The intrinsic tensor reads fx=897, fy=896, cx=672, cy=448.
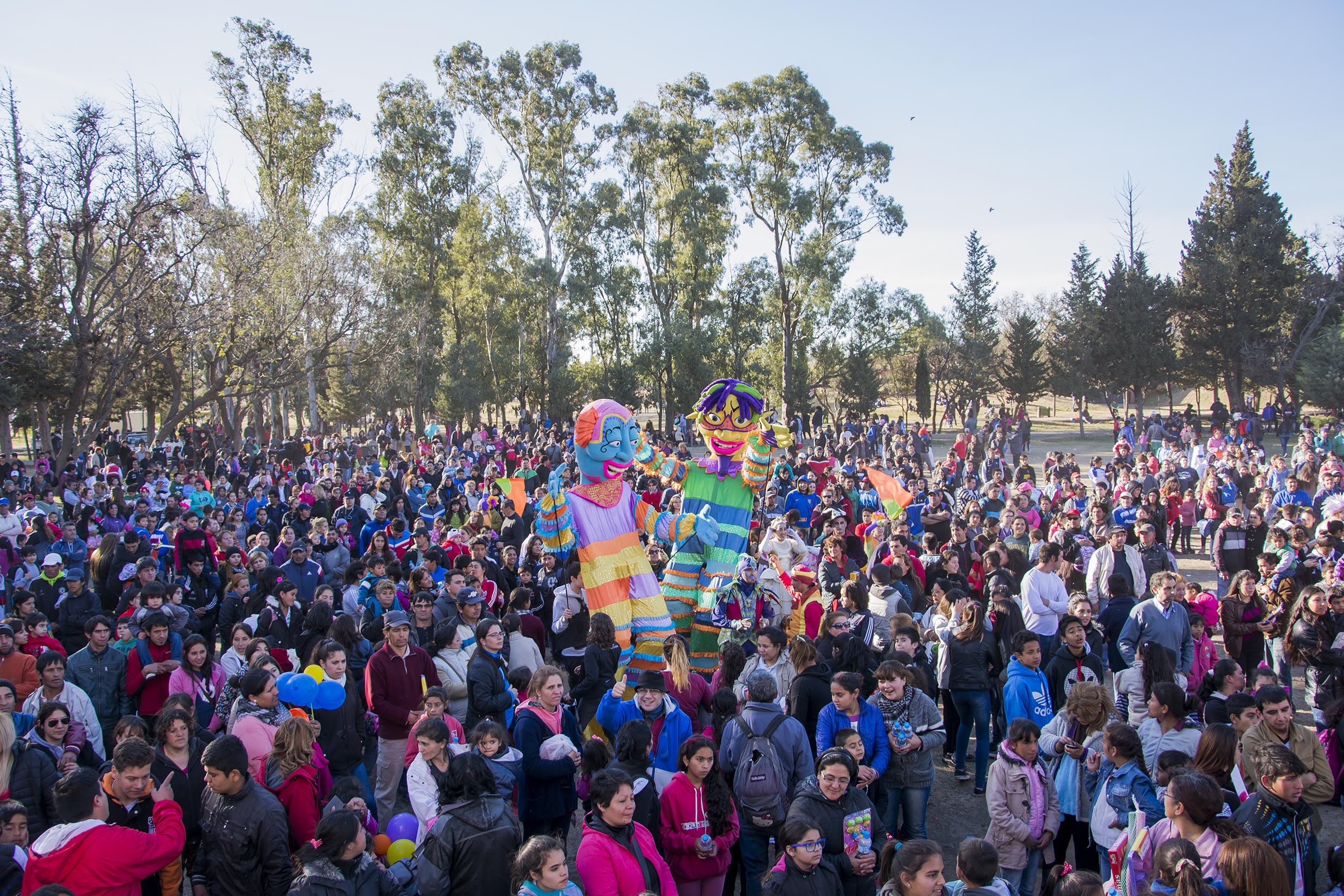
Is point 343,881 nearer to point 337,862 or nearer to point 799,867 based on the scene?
point 337,862

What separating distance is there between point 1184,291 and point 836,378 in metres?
13.7

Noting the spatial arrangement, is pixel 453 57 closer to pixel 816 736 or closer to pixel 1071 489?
pixel 1071 489

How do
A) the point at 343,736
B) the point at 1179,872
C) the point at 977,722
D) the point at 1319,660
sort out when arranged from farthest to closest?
the point at 977,722 → the point at 1319,660 → the point at 343,736 → the point at 1179,872

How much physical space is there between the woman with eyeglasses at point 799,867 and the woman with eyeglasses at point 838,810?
0.22 metres

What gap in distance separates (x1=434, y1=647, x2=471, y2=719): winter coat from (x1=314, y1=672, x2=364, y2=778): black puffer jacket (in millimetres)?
671

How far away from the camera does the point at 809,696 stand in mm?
5461

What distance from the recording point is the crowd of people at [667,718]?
12.3 feet

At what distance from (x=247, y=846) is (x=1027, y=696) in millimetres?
4396

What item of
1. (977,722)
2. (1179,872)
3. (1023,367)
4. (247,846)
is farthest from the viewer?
(1023,367)

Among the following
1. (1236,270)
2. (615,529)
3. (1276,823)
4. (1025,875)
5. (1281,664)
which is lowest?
(1025,875)

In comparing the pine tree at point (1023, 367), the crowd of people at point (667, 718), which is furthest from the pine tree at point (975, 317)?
the crowd of people at point (667, 718)

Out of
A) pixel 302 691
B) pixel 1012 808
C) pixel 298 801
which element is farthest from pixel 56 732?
pixel 1012 808

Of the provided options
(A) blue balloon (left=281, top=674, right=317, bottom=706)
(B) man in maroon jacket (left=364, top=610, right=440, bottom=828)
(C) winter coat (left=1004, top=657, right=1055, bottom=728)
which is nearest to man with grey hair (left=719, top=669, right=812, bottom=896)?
(C) winter coat (left=1004, top=657, right=1055, bottom=728)

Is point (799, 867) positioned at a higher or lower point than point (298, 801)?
lower
